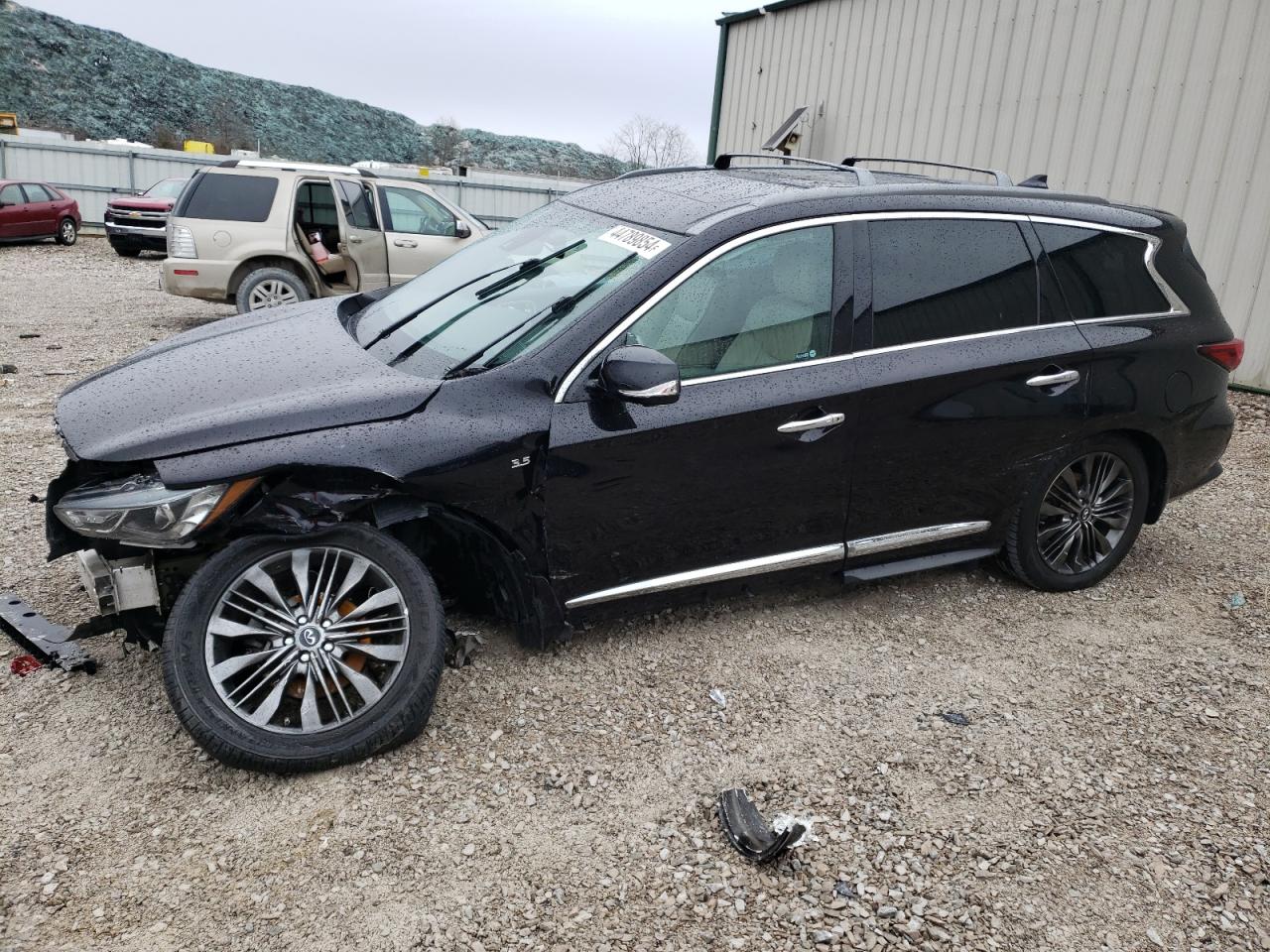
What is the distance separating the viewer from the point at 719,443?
3.42 m

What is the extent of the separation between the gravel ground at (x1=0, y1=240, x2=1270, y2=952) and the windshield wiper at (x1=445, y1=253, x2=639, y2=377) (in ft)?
3.76

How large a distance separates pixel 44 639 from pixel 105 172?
24920 millimetres

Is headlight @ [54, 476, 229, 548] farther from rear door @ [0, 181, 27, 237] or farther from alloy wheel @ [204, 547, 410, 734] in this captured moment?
rear door @ [0, 181, 27, 237]

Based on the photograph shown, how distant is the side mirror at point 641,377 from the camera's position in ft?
10.2

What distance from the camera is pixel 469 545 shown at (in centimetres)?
329

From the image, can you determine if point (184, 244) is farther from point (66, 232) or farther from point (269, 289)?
point (66, 232)

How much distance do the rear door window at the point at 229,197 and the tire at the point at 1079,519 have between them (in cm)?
840

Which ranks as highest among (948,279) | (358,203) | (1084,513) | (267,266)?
(948,279)

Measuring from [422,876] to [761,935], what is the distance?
0.90 meters

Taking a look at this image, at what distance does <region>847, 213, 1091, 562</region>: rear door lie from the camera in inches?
146

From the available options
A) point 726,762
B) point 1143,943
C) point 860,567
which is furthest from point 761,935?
point 860,567

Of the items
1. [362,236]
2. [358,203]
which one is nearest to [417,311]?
[362,236]

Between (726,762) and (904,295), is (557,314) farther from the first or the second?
(726,762)

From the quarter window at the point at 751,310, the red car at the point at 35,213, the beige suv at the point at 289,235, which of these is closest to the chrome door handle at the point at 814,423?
the quarter window at the point at 751,310
